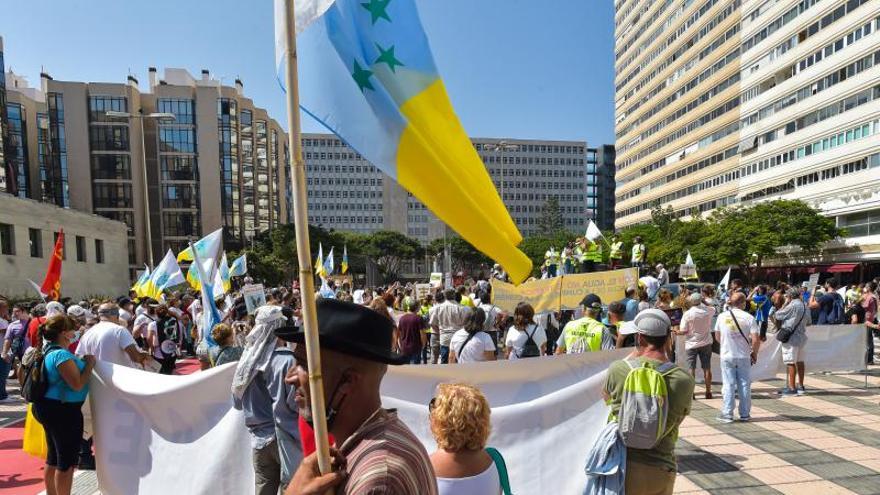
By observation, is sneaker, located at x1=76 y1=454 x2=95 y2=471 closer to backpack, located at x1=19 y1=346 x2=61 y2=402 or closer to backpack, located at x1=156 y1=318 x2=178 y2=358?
backpack, located at x1=19 y1=346 x2=61 y2=402

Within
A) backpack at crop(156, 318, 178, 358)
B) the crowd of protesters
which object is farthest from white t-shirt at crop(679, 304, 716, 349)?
backpack at crop(156, 318, 178, 358)

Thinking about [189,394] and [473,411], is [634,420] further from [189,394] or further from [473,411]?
[189,394]

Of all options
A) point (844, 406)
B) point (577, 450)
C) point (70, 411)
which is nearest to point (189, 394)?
point (70, 411)

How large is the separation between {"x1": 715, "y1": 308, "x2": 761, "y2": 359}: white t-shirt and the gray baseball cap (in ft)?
13.5

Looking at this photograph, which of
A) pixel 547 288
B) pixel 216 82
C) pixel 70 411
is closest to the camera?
pixel 70 411

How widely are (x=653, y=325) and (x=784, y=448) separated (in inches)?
159

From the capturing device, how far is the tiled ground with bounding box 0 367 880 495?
4.82 meters

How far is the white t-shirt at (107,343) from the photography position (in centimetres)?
506

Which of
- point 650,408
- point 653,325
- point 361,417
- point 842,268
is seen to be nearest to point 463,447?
point 361,417

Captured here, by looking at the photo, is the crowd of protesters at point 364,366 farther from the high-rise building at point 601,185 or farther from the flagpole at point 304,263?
the high-rise building at point 601,185

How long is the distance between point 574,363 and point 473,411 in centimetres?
228

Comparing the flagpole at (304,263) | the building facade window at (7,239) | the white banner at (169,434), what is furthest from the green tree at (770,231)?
the building facade window at (7,239)

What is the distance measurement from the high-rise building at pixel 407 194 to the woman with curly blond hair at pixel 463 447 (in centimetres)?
10925

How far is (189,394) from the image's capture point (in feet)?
13.7
